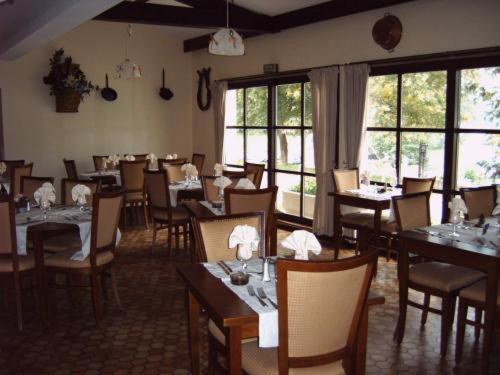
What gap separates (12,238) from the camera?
385 cm

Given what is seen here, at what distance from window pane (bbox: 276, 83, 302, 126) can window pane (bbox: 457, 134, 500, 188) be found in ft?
8.42

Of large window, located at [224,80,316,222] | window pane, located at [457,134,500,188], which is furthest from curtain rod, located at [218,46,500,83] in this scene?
window pane, located at [457,134,500,188]

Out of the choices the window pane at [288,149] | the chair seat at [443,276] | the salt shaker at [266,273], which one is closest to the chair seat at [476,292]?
the chair seat at [443,276]

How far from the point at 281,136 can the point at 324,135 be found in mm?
1223

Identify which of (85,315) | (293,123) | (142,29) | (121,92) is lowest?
(85,315)

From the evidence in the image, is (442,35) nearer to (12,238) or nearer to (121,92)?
(12,238)

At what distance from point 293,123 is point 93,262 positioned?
425 centimetres

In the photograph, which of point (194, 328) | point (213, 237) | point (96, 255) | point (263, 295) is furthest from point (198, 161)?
point (263, 295)

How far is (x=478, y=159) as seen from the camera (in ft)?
17.3

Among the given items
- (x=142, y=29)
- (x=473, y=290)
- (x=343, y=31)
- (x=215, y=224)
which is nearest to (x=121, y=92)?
(x=142, y=29)

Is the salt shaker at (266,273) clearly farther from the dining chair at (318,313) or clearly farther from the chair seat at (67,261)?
the chair seat at (67,261)

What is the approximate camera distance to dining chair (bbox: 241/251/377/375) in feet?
6.92

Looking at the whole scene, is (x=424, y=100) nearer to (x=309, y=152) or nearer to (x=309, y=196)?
(x=309, y=152)

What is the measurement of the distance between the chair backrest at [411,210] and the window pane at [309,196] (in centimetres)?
313
